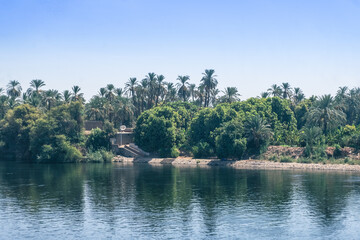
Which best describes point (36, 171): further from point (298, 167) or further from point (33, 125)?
point (298, 167)

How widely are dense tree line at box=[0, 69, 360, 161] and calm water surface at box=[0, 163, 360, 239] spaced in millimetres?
21235

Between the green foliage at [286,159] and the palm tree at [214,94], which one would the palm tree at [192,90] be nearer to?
the palm tree at [214,94]

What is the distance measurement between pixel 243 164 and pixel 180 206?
52032 mm

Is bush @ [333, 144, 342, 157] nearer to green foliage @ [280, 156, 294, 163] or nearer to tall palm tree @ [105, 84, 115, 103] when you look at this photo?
green foliage @ [280, 156, 294, 163]

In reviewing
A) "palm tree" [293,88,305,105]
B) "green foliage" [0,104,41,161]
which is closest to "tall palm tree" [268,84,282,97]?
"palm tree" [293,88,305,105]

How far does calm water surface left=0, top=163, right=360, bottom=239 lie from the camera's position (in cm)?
4022

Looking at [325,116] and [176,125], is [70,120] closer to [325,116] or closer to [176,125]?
[176,125]

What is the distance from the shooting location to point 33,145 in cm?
11262

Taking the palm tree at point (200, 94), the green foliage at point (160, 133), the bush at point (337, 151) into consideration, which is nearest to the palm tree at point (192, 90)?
the palm tree at point (200, 94)

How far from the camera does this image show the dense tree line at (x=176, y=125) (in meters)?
103

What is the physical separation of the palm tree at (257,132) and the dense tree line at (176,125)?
9.3 inches

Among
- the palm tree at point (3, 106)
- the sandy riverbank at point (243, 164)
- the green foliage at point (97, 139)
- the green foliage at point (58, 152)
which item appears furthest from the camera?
the palm tree at point (3, 106)

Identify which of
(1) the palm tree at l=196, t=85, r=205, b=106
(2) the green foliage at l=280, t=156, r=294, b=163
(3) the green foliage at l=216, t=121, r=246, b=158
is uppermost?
(1) the palm tree at l=196, t=85, r=205, b=106

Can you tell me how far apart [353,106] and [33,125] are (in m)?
96.3
